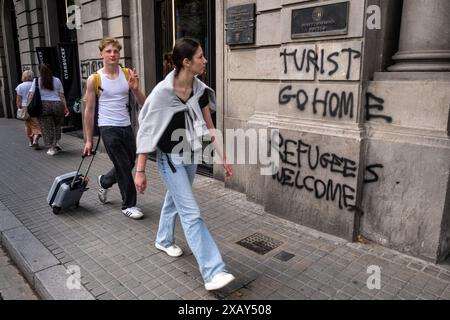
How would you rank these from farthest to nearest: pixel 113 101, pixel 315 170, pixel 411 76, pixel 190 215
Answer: pixel 113 101 < pixel 315 170 < pixel 411 76 < pixel 190 215

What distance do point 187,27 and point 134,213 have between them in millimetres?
4004

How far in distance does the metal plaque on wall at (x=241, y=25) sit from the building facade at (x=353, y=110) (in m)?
0.01

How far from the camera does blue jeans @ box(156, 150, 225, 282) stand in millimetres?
2895

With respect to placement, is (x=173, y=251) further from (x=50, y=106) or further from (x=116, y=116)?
(x=50, y=106)

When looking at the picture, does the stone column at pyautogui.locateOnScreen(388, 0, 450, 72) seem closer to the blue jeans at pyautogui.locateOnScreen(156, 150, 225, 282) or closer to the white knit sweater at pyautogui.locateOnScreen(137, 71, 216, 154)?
the white knit sweater at pyautogui.locateOnScreen(137, 71, 216, 154)

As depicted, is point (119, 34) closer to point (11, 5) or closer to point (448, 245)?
point (448, 245)

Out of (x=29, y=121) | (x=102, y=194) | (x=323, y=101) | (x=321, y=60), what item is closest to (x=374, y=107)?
(x=323, y=101)

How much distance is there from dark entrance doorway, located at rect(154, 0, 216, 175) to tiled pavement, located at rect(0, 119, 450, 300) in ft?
7.20

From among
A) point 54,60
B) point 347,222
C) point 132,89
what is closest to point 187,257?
point 347,222

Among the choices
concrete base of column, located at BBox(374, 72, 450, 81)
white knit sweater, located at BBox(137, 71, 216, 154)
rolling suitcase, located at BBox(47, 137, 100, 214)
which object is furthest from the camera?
rolling suitcase, located at BBox(47, 137, 100, 214)

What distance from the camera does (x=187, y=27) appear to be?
23.2ft

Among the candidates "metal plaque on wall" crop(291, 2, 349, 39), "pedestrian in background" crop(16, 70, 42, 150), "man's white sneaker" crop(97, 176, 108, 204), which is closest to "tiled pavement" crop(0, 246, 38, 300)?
"man's white sneaker" crop(97, 176, 108, 204)

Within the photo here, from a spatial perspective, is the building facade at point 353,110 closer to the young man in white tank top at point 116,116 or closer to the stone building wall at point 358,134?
the stone building wall at point 358,134

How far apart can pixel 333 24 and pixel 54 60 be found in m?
9.76
